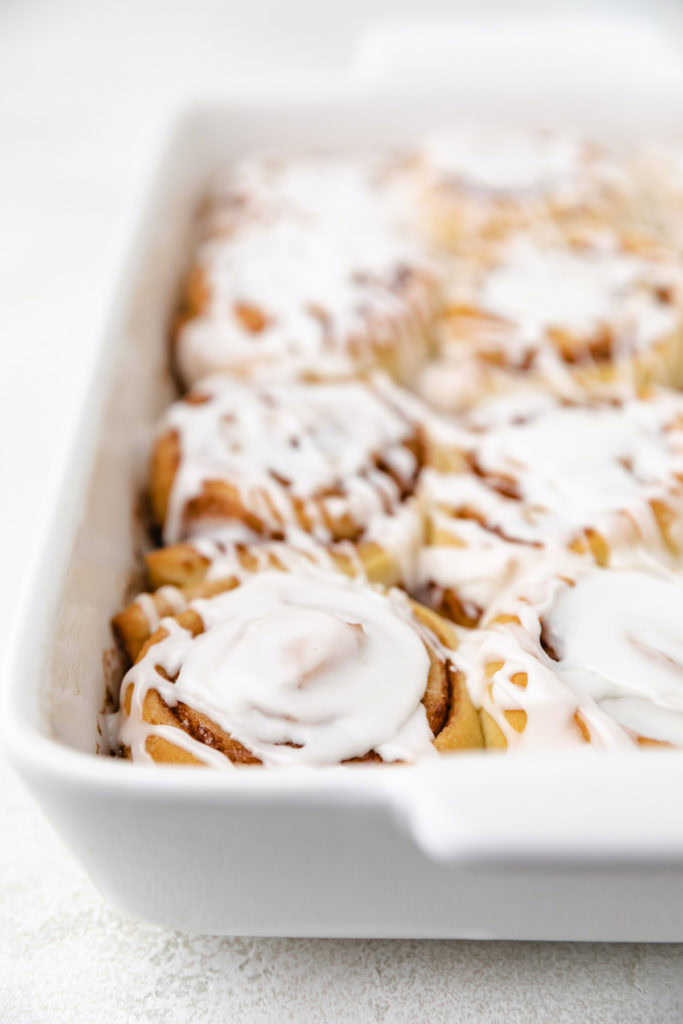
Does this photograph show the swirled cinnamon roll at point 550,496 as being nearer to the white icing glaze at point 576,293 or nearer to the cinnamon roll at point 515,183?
the white icing glaze at point 576,293

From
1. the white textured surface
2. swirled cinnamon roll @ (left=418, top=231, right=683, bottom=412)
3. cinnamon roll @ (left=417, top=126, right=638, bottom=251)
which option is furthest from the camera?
cinnamon roll @ (left=417, top=126, right=638, bottom=251)

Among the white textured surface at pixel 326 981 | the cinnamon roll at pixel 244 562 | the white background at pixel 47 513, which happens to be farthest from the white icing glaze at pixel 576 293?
the white textured surface at pixel 326 981

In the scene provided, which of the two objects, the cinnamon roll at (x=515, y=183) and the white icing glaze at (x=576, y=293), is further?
the cinnamon roll at (x=515, y=183)

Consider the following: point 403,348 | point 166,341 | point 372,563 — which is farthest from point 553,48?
point 372,563

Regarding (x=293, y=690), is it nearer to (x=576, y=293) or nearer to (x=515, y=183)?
(x=576, y=293)

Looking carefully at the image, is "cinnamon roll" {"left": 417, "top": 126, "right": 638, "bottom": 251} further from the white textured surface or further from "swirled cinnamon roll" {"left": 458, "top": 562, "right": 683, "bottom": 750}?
the white textured surface

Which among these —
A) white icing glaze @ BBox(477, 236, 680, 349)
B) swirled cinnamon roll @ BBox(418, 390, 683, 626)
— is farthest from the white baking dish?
white icing glaze @ BBox(477, 236, 680, 349)
